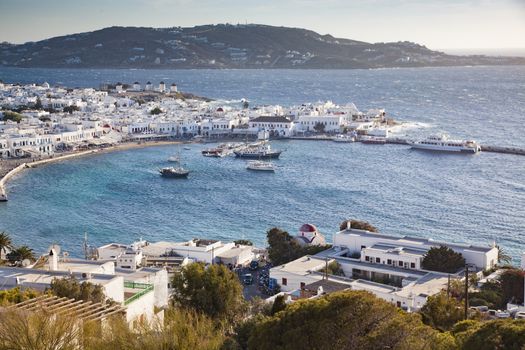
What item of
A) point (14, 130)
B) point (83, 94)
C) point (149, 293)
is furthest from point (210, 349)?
point (83, 94)

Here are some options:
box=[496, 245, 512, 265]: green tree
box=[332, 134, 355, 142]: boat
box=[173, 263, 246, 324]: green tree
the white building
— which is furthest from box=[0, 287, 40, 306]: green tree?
the white building

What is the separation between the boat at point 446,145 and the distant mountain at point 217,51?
88.6 m

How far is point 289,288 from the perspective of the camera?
12453 millimetres

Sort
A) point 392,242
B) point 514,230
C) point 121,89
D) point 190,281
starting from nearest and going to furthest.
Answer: point 190,281 → point 392,242 → point 514,230 → point 121,89

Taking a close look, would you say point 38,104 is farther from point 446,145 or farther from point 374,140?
point 446,145

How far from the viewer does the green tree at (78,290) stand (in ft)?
24.9

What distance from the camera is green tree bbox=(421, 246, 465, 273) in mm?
12977

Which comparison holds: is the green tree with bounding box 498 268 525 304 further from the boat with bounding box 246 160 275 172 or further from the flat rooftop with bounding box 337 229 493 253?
the boat with bounding box 246 160 275 172

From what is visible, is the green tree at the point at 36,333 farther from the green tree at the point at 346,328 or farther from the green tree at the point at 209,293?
the green tree at the point at 209,293

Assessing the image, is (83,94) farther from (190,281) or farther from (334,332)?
(334,332)

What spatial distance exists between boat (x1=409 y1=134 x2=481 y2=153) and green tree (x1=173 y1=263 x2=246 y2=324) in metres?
25.4

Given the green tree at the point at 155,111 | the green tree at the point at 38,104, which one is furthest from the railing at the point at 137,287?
the green tree at the point at 38,104

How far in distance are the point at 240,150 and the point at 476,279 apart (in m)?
20.9

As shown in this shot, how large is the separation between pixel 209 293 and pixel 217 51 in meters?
123
